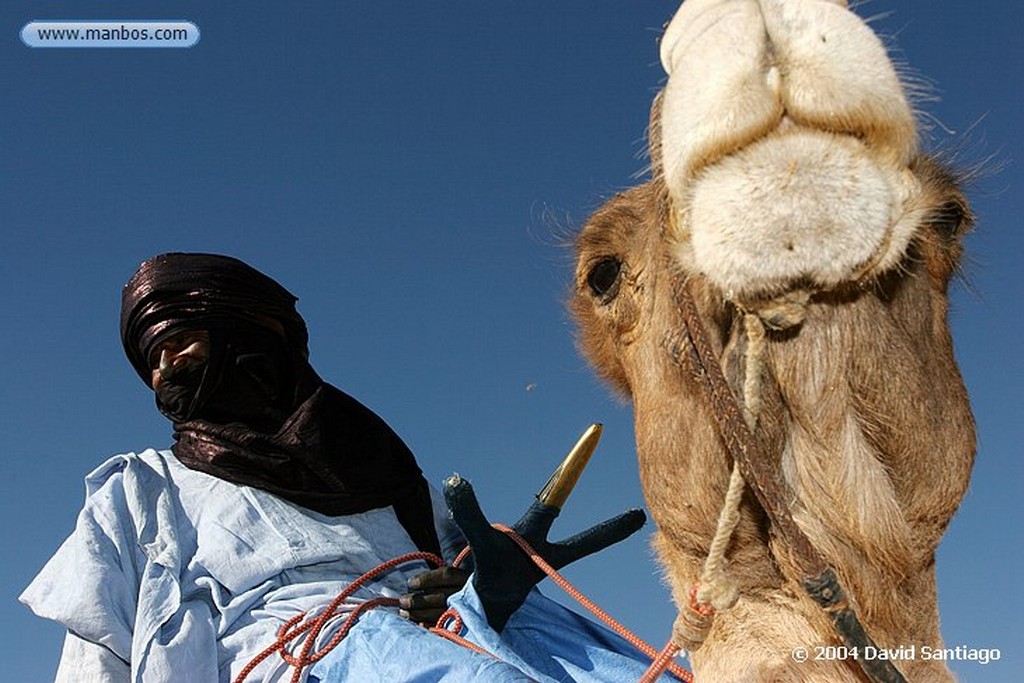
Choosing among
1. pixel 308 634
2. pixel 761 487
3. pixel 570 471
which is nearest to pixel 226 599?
pixel 308 634

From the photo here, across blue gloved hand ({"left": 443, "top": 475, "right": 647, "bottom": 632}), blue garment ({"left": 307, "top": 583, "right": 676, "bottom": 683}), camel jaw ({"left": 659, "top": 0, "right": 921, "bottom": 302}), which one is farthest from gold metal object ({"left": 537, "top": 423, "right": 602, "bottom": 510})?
camel jaw ({"left": 659, "top": 0, "right": 921, "bottom": 302})

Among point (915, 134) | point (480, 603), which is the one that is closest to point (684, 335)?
point (915, 134)

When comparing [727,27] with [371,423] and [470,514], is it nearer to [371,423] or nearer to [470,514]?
[470,514]

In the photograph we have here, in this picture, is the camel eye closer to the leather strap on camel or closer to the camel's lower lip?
the leather strap on camel

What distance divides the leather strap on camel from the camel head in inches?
0.9

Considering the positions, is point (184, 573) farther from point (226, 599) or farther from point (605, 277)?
point (605, 277)

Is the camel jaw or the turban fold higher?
the turban fold

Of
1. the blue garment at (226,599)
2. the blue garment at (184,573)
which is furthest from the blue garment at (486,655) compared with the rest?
the blue garment at (184,573)

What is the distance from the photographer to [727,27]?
1.56 meters

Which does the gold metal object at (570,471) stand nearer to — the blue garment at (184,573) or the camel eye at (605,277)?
the blue garment at (184,573)

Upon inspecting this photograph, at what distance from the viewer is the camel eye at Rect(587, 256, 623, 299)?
2203 mm

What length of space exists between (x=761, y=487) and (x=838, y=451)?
0.43ft

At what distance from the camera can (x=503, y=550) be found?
2.80m

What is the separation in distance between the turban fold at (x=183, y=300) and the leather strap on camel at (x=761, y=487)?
2157 millimetres
